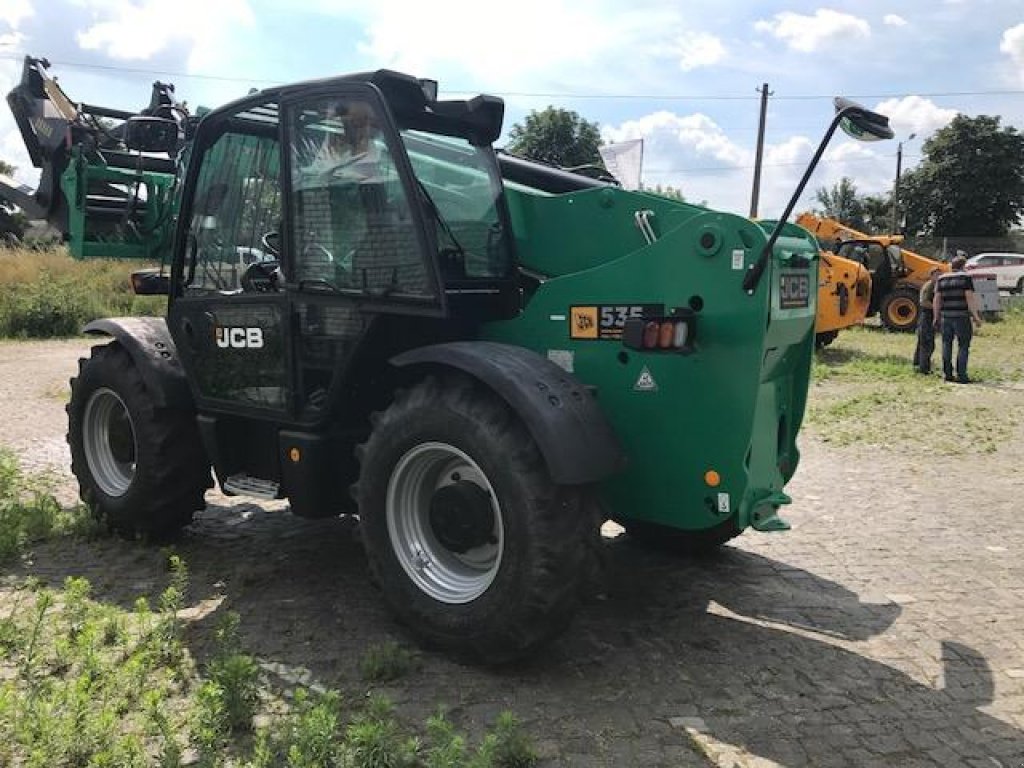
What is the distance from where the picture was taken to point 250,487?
4684 millimetres

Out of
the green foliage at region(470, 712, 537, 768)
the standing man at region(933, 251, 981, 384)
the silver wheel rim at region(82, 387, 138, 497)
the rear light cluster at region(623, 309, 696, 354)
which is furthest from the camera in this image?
the standing man at region(933, 251, 981, 384)

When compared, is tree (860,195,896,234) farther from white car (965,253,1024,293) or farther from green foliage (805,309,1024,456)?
green foliage (805,309,1024,456)

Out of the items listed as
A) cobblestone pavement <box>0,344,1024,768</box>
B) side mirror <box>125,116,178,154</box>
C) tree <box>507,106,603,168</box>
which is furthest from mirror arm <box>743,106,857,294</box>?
tree <box>507,106,603,168</box>

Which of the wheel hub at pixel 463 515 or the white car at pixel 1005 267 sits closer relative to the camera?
the wheel hub at pixel 463 515

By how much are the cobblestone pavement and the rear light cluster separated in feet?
4.37

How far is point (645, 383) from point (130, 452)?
10.9ft

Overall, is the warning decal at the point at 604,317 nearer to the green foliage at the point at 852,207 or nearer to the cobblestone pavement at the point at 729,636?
the cobblestone pavement at the point at 729,636

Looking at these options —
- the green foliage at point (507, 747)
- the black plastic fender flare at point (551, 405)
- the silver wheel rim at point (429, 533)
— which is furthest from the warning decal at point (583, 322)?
the green foliage at point (507, 747)

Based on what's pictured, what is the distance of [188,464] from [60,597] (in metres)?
0.99

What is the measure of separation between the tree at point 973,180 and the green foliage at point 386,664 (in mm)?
46741

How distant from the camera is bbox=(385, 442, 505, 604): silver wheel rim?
12.5ft

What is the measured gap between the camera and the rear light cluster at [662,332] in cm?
363

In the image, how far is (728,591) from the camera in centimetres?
473

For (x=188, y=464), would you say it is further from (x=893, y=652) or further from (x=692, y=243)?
(x=893, y=652)
